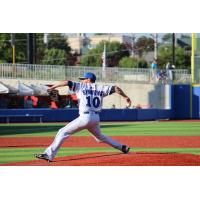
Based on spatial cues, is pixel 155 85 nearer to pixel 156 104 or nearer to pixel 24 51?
pixel 156 104

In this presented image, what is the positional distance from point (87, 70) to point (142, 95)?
366 centimetres

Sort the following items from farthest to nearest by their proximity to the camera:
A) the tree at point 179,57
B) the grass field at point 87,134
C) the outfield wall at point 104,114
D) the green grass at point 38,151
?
the tree at point 179,57 < the outfield wall at point 104,114 < the grass field at point 87,134 < the green grass at point 38,151

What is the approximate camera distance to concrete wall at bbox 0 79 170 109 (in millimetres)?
25850

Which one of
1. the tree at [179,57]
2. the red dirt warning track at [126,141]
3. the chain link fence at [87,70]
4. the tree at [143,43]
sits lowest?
the red dirt warning track at [126,141]

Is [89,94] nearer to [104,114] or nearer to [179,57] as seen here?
[104,114]

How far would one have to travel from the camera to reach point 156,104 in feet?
91.0

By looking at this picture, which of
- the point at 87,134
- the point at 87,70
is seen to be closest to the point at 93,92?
the point at 87,134

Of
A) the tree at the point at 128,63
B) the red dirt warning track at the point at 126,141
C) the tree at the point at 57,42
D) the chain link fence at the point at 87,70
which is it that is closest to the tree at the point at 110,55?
the tree at the point at 128,63

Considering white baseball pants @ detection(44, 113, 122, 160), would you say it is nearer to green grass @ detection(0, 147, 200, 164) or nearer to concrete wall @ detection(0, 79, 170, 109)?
green grass @ detection(0, 147, 200, 164)

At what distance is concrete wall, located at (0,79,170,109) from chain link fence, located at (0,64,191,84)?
0.27 meters

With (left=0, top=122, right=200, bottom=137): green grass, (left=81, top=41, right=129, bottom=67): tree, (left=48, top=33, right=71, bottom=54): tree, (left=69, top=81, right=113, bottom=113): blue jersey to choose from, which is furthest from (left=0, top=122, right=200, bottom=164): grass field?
(left=48, top=33, right=71, bottom=54): tree

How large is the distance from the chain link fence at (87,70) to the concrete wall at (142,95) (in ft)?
0.89

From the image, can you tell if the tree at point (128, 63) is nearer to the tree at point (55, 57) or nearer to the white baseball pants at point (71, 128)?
the tree at point (55, 57)

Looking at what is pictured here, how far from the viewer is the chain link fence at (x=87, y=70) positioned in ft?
81.6
